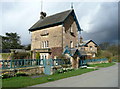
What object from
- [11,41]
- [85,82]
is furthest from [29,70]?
[11,41]

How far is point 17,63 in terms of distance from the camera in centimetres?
1222

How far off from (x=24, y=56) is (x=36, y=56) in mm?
2769

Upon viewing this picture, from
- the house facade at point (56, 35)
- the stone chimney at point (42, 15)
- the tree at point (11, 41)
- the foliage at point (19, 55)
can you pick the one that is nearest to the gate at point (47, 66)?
the house facade at point (56, 35)

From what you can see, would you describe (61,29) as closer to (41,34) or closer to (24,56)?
(41,34)

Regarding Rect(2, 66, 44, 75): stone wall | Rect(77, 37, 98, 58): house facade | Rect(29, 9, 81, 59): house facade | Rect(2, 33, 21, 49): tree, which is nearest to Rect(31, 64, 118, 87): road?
Rect(2, 66, 44, 75): stone wall

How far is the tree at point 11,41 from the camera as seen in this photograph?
51312 mm

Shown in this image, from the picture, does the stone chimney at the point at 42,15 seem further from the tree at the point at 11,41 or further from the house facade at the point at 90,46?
the tree at the point at 11,41

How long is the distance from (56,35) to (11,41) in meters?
40.9

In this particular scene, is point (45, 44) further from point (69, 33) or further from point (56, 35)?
point (69, 33)

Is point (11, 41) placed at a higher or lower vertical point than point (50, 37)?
higher

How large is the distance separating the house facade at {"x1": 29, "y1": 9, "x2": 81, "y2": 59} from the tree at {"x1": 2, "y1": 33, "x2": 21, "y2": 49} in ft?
101

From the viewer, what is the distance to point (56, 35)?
2181 centimetres

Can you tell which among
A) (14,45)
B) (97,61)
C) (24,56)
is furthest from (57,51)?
(14,45)

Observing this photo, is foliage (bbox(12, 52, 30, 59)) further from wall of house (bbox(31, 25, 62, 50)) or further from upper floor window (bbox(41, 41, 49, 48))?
upper floor window (bbox(41, 41, 49, 48))
